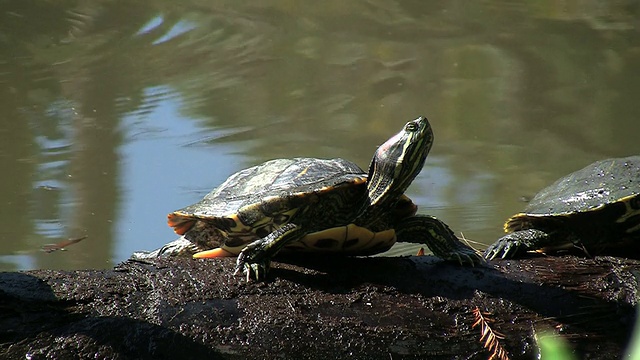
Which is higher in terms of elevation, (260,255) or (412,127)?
(412,127)

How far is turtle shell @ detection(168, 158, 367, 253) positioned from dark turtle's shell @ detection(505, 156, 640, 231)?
782 mm

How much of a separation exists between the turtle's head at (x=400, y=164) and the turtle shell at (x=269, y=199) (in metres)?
0.09

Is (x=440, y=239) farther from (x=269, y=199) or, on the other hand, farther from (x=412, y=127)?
(x=269, y=199)

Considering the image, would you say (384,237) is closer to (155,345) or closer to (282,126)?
(155,345)

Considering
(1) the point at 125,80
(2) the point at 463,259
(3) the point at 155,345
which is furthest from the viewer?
(1) the point at 125,80

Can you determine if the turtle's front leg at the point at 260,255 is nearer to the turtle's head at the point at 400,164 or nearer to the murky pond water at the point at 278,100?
the turtle's head at the point at 400,164

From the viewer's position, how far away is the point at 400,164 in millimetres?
3051

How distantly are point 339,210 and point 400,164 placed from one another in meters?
0.30

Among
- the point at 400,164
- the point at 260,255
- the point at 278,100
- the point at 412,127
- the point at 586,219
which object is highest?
the point at 412,127

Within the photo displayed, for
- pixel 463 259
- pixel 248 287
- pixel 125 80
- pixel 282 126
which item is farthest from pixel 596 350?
pixel 125 80

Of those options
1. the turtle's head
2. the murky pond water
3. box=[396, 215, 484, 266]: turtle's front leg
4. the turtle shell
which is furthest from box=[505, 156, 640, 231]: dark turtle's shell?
the murky pond water

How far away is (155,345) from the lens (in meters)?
2.51

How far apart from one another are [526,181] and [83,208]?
2.96 metres

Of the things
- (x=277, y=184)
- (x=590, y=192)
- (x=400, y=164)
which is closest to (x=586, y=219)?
(x=590, y=192)
